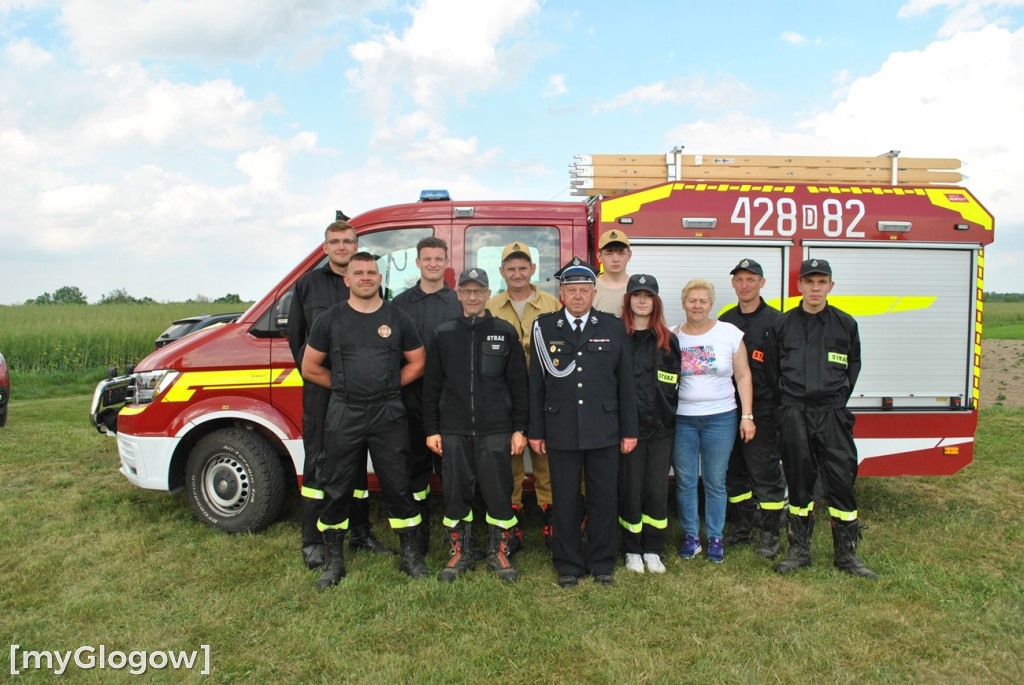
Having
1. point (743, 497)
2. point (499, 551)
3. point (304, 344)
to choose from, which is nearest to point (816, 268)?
point (743, 497)

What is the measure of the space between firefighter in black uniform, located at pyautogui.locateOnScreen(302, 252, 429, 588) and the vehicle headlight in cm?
140

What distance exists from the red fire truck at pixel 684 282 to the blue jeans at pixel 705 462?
34.9 inches

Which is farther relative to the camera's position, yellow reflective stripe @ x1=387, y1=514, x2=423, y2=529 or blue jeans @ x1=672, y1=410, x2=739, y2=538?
blue jeans @ x1=672, y1=410, x2=739, y2=538

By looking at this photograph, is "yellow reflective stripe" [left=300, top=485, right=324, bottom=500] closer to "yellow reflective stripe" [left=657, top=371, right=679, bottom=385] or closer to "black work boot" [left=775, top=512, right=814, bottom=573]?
"yellow reflective stripe" [left=657, top=371, right=679, bottom=385]

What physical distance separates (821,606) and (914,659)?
20.2 inches

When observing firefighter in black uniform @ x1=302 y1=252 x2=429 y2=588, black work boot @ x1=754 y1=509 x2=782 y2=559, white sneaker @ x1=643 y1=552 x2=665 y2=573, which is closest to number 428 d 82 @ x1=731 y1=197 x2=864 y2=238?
black work boot @ x1=754 y1=509 x2=782 y2=559

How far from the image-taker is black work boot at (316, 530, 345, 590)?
3784 millimetres

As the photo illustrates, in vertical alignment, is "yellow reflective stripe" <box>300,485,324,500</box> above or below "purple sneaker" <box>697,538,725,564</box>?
above

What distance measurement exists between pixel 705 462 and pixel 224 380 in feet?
10.8

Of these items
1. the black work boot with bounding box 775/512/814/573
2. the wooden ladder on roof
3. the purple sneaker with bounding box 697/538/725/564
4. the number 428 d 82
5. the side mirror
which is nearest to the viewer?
the black work boot with bounding box 775/512/814/573

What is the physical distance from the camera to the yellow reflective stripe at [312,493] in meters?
3.88

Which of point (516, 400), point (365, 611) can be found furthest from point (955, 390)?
point (365, 611)

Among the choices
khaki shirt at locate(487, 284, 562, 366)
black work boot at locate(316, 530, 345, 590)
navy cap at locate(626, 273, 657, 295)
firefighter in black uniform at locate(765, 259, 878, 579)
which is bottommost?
black work boot at locate(316, 530, 345, 590)

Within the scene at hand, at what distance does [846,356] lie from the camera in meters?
3.77
